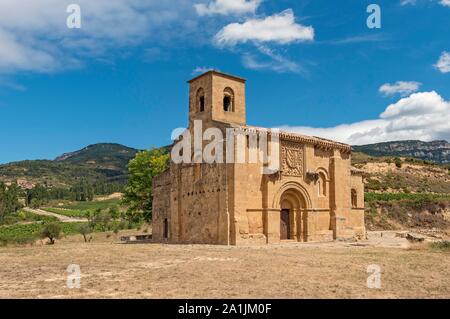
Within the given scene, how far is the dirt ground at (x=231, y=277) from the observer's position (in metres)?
8.94

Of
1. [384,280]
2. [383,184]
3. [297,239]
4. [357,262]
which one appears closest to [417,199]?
[383,184]

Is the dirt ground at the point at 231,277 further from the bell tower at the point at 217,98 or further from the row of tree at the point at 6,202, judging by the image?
the row of tree at the point at 6,202

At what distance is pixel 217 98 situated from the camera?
27.1m

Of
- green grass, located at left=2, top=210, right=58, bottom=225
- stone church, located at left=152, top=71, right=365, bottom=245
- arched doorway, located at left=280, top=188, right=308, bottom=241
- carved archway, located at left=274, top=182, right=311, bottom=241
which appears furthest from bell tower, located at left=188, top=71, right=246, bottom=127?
green grass, located at left=2, top=210, right=58, bottom=225

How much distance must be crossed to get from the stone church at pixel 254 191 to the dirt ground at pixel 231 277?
7287 mm

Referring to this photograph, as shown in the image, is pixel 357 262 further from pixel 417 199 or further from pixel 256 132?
pixel 417 199

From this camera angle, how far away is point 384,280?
34.7 feet

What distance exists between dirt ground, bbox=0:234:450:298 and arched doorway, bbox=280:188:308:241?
961 centimetres

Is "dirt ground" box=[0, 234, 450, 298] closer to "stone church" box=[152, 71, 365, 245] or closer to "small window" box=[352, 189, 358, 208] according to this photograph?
"stone church" box=[152, 71, 365, 245]

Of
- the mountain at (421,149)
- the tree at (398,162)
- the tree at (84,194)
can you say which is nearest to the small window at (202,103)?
the tree at (398,162)

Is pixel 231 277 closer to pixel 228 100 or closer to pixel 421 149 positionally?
pixel 228 100

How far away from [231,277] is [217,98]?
57.2 feet

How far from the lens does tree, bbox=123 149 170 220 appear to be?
41.4 metres
